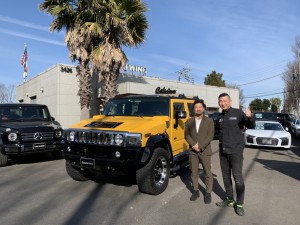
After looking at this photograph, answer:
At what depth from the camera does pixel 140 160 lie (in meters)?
5.69

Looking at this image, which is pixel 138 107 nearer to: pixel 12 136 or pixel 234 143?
pixel 234 143

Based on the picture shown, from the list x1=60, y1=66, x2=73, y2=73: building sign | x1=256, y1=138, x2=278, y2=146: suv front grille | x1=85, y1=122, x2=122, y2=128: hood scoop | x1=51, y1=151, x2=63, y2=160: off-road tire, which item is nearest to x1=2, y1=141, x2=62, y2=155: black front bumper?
x1=51, y1=151, x2=63, y2=160: off-road tire

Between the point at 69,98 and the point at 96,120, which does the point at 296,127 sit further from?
the point at 96,120

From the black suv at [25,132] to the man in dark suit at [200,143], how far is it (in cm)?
550

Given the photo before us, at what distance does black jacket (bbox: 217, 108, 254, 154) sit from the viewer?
16.3ft

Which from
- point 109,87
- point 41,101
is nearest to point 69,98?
point 41,101

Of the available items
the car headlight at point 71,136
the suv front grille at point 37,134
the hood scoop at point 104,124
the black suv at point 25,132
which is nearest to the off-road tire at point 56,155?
the black suv at point 25,132

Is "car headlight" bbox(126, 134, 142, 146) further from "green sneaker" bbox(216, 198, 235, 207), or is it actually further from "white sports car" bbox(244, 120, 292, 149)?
"white sports car" bbox(244, 120, 292, 149)

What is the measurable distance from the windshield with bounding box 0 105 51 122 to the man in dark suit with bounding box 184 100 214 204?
6.86 metres

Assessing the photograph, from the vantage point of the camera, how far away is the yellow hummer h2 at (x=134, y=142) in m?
5.73

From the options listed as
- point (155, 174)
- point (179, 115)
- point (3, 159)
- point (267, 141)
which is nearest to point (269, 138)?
point (267, 141)

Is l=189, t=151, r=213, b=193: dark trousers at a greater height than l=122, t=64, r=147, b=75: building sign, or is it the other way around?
l=122, t=64, r=147, b=75: building sign

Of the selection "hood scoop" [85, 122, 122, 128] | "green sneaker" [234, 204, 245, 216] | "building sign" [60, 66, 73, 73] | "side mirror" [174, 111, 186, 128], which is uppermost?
"building sign" [60, 66, 73, 73]

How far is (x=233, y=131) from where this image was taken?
504 cm
